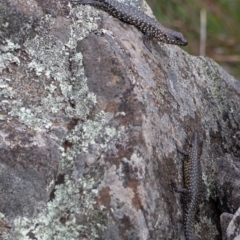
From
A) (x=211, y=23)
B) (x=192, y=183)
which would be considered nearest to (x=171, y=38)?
(x=192, y=183)

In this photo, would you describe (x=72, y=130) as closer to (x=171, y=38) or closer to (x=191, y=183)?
(x=191, y=183)

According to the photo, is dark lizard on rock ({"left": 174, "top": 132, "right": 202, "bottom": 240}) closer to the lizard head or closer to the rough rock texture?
the rough rock texture

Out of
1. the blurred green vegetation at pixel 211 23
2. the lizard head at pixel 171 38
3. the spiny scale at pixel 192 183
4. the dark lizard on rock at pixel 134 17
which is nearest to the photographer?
the spiny scale at pixel 192 183

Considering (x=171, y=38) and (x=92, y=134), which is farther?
(x=171, y=38)

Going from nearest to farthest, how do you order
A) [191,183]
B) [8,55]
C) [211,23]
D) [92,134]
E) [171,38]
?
[92,134], [8,55], [191,183], [171,38], [211,23]

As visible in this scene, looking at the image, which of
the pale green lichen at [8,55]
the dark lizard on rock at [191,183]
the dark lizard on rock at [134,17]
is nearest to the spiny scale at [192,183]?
the dark lizard on rock at [191,183]

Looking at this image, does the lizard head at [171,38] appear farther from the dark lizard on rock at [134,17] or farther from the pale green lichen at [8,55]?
the pale green lichen at [8,55]
